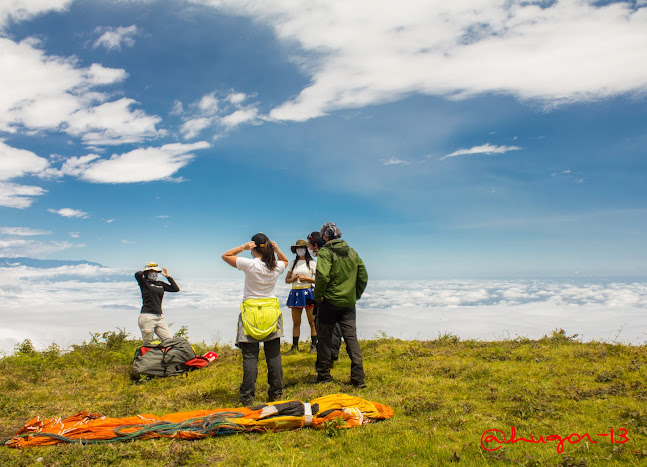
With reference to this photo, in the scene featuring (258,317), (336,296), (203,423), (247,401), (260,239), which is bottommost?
(247,401)

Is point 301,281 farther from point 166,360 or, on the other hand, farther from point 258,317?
point 166,360

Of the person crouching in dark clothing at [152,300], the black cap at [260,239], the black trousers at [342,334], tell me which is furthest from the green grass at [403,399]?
the black cap at [260,239]

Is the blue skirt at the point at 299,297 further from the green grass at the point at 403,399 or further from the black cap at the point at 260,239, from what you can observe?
the black cap at the point at 260,239

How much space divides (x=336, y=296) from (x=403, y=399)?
2405mm

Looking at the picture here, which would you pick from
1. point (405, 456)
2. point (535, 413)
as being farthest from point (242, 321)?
point (535, 413)

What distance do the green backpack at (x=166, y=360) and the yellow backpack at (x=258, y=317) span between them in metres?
4.57

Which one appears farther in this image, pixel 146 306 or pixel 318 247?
pixel 146 306

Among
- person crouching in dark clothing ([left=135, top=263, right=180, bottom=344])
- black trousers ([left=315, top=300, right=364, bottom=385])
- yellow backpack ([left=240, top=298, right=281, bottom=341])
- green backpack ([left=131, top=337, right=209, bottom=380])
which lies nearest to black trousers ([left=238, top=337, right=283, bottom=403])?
yellow backpack ([left=240, top=298, right=281, bottom=341])

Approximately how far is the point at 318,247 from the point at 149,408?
16.0ft

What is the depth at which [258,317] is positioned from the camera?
27.6ft

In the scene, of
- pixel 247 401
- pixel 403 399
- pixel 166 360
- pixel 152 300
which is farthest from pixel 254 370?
pixel 152 300

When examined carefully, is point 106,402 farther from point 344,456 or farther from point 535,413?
point 535,413

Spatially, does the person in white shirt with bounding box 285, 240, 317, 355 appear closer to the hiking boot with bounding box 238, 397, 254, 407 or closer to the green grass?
the green grass

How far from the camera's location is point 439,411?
24.4 ft
